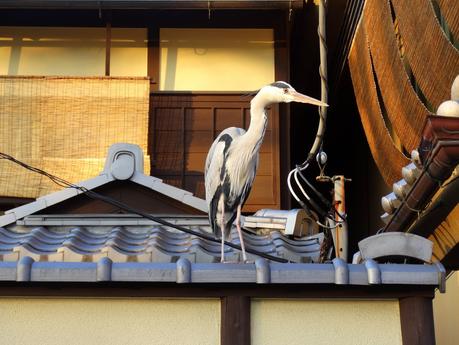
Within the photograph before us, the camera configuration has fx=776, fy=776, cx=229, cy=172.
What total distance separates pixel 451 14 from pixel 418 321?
9.50 feet

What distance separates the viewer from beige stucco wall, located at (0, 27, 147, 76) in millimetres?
12219

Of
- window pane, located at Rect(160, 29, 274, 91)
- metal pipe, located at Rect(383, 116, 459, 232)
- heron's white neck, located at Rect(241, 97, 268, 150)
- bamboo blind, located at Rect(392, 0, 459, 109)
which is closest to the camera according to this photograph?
metal pipe, located at Rect(383, 116, 459, 232)

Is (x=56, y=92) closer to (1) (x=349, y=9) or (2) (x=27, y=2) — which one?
(2) (x=27, y=2)

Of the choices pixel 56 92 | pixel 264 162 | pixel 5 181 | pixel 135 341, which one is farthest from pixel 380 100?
pixel 135 341

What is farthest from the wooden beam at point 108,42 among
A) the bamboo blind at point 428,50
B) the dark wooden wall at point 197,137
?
the bamboo blind at point 428,50

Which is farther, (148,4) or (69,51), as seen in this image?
(69,51)

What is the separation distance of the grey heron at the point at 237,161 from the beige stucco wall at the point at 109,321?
646 mm

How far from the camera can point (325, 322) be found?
4.93 metres

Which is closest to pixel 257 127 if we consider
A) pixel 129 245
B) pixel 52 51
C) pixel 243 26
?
pixel 129 245

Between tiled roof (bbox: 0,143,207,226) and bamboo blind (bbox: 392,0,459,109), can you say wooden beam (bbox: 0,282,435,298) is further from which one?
Answer: tiled roof (bbox: 0,143,207,226)

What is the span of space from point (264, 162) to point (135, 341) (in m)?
6.98

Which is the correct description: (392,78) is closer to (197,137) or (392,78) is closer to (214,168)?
(197,137)

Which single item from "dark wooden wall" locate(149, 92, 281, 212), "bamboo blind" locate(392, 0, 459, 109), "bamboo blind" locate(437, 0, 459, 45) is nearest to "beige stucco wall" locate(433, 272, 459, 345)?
"dark wooden wall" locate(149, 92, 281, 212)

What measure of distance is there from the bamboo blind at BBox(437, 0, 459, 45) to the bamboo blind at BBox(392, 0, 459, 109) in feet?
0.09
